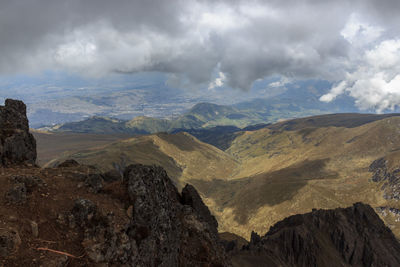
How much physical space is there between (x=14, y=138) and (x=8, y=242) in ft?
58.0

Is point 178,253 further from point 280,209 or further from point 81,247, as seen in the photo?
point 280,209

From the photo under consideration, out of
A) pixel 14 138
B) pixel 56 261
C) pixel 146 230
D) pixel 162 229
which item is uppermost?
pixel 14 138

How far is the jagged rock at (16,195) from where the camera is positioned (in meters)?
16.6

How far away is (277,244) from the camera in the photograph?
75.3 metres

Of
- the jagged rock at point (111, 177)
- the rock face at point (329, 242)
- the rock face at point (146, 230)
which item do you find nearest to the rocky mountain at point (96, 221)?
the rock face at point (146, 230)

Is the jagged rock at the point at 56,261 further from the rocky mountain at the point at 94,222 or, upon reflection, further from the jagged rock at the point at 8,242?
the jagged rock at the point at 8,242

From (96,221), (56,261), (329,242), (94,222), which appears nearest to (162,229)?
(96,221)

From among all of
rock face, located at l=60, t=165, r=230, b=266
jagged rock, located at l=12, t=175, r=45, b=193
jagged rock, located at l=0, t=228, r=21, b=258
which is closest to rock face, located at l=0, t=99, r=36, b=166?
jagged rock, located at l=12, t=175, r=45, b=193

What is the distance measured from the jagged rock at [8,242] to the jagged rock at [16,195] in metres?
3.16

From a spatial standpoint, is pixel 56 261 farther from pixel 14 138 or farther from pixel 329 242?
pixel 329 242

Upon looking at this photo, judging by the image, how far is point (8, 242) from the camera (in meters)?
13.3

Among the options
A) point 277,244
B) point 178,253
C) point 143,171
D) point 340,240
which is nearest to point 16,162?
point 143,171

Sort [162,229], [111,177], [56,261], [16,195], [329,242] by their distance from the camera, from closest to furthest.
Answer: [56,261], [16,195], [162,229], [111,177], [329,242]

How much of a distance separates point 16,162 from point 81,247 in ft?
57.1
